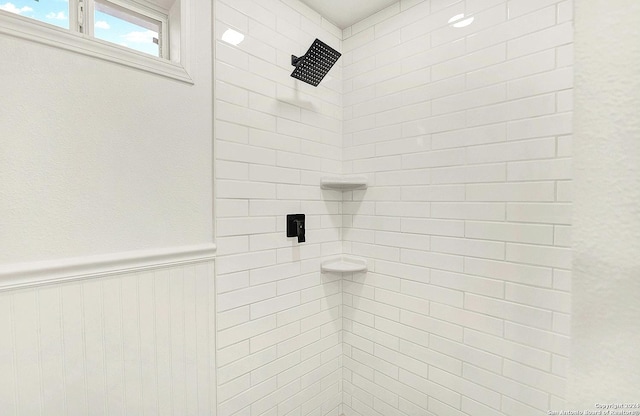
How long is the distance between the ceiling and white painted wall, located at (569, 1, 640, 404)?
168cm

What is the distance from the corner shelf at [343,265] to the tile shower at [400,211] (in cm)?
4

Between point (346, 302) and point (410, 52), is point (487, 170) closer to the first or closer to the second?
point (410, 52)

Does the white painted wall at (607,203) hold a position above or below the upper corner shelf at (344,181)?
below

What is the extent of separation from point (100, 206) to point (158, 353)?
1.95ft

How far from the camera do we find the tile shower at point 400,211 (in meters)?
1.14

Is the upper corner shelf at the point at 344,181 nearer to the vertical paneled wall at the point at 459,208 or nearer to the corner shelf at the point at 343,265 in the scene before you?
the vertical paneled wall at the point at 459,208

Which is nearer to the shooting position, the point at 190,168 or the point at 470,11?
the point at 190,168

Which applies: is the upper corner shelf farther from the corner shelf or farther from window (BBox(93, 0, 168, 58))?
window (BBox(93, 0, 168, 58))

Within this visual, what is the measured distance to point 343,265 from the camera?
175 centimetres

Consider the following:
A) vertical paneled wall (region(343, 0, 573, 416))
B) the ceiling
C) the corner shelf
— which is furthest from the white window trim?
the corner shelf

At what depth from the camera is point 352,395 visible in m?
1.79

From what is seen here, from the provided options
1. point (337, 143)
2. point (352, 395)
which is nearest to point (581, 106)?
point (337, 143)

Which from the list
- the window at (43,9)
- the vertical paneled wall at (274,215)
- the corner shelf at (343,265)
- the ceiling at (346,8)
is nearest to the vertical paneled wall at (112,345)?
the vertical paneled wall at (274,215)

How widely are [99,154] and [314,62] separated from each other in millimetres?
1035
